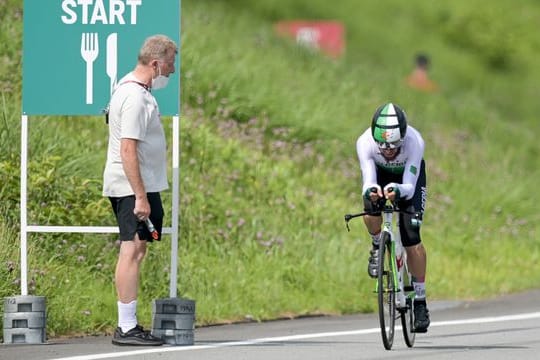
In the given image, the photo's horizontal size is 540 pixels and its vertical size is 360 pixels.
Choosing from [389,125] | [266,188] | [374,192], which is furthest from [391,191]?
[266,188]

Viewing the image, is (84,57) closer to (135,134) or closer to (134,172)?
(135,134)

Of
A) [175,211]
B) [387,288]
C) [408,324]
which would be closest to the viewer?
[387,288]

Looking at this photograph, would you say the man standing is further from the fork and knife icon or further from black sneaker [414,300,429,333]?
black sneaker [414,300,429,333]

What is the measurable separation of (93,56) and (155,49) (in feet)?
3.11

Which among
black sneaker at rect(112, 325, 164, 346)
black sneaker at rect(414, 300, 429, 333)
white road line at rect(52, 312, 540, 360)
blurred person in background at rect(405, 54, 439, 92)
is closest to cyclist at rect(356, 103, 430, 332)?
black sneaker at rect(414, 300, 429, 333)

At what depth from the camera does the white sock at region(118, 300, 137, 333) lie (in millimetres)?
9617

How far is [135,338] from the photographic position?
31.6ft

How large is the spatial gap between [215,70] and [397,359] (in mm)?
9242

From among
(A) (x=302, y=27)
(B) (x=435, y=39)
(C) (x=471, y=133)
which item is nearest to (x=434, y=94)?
(C) (x=471, y=133)

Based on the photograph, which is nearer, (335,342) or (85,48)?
(335,342)

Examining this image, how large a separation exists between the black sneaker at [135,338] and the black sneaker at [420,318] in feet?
5.68

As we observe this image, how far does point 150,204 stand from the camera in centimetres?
962

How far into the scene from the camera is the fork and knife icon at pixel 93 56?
10.2 metres

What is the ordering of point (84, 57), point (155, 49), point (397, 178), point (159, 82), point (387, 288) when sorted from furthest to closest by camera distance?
point (84, 57) < point (397, 178) < point (159, 82) < point (387, 288) < point (155, 49)
